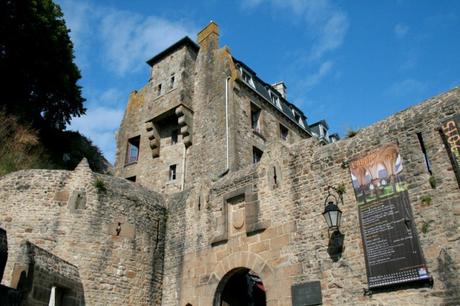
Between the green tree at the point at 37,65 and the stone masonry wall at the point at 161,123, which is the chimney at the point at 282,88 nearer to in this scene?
the stone masonry wall at the point at 161,123

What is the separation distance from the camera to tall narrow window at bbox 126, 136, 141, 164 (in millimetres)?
22013

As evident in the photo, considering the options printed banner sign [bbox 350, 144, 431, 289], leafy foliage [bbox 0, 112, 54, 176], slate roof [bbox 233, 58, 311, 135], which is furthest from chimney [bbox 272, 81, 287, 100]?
printed banner sign [bbox 350, 144, 431, 289]

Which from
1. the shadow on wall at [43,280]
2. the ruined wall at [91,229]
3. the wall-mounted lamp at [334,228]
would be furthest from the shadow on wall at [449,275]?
the ruined wall at [91,229]

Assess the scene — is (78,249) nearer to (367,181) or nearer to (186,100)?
(367,181)

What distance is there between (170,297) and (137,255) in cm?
160

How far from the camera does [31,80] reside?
20625 mm

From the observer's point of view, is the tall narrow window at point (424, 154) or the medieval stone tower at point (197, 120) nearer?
the tall narrow window at point (424, 154)

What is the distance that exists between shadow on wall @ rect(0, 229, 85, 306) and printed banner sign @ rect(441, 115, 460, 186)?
8322mm

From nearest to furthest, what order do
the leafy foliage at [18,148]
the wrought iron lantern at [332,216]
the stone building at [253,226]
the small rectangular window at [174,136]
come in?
the stone building at [253,226], the wrought iron lantern at [332,216], the leafy foliage at [18,148], the small rectangular window at [174,136]

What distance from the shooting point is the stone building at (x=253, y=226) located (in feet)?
26.6

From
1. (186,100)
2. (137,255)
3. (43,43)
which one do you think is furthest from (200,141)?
(43,43)

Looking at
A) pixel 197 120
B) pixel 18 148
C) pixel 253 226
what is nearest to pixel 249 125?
pixel 197 120

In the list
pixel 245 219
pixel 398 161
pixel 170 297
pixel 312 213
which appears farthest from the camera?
pixel 170 297

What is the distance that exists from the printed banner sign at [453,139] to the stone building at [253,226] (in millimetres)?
26
